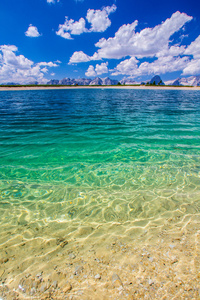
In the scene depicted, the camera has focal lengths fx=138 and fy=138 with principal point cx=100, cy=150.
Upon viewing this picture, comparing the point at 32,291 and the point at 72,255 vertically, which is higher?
the point at 32,291

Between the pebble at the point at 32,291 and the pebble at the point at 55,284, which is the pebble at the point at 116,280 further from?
the pebble at the point at 32,291

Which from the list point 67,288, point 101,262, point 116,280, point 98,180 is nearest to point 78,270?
point 67,288

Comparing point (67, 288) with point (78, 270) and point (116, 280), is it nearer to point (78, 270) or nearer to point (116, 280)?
point (78, 270)

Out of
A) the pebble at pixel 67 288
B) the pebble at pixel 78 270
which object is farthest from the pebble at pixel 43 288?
the pebble at pixel 78 270

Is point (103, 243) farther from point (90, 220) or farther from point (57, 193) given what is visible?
point (57, 193)

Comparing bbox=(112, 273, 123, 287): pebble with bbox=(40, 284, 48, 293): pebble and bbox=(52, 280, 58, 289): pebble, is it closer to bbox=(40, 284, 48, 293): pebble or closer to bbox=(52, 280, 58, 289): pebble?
bbox=(52, 280, 58, 289): pebble

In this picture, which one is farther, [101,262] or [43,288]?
[101,262]

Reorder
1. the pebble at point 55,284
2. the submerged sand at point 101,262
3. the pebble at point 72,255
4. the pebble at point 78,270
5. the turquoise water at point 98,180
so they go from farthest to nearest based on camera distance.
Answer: the turquoise water at point 98,180 < the pebble at point 72,255 < the pebble at point 78,270 < the pebble at point 55,284 < the submerged sand at point 101,262

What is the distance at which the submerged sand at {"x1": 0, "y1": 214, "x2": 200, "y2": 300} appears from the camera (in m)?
2.56

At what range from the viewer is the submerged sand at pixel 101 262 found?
8.39 ft

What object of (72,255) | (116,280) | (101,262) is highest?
(116,280)

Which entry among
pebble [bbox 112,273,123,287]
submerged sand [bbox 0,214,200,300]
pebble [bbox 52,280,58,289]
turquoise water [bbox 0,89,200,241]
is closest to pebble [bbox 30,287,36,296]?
submerged sand [bbox 0,214,200,300]

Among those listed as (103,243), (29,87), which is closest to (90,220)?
(103,243)

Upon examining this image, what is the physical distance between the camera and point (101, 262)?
3.16m
